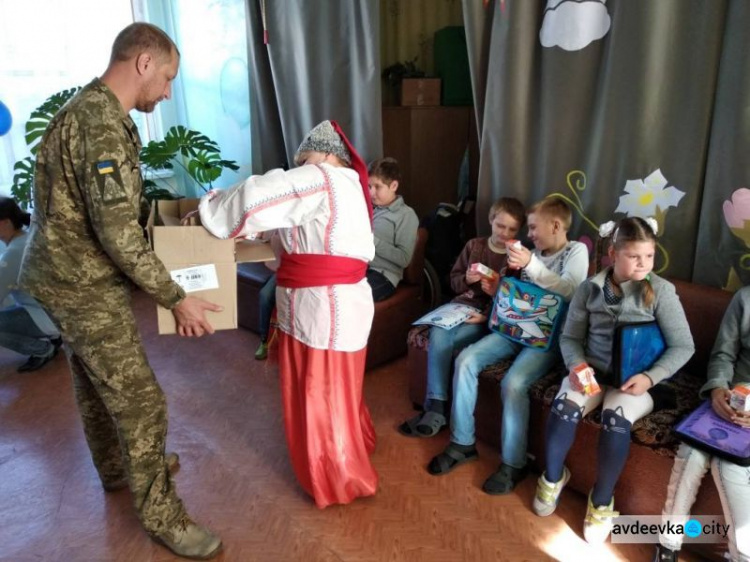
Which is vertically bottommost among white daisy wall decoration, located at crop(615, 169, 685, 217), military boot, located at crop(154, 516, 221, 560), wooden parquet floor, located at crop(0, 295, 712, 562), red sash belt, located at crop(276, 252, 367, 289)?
wooden parquet floor, located at crop(0, 295, 712, 562)

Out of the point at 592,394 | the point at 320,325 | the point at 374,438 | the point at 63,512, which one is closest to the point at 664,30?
the point at 592,394

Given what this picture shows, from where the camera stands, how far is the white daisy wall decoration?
227 centimetres

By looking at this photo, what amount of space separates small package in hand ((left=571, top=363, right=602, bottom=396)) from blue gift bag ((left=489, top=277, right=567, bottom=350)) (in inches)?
12.0

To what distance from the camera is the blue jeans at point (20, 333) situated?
125 inches

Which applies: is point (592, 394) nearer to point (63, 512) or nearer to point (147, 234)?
point (147, 234)

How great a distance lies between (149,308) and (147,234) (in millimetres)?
2563

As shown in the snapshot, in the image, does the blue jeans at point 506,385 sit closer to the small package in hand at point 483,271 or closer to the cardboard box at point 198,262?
the small package in hand at point 483,271

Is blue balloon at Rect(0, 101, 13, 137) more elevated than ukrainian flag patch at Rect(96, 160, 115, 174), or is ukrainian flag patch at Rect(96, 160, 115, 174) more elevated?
blue balloon at Rect(0, 101, 13, 137)

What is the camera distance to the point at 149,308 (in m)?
4.03

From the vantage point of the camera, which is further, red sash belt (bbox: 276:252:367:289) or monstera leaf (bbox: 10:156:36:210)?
monstera leaf (bbox: 10:156:36:210)

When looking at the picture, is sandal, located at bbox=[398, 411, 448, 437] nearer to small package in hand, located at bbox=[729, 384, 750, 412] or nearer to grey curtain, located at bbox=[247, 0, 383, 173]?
small package in hand, located at bbox=[729, 384, 750, 412]
